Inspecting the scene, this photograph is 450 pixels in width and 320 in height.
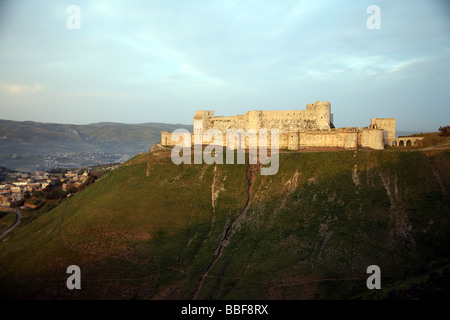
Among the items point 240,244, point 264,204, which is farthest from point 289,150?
point 240,244

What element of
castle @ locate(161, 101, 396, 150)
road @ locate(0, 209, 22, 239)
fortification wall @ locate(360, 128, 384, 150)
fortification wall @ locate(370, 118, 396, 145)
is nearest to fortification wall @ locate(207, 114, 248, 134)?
castle @ locate(161, 101, 396, 150)

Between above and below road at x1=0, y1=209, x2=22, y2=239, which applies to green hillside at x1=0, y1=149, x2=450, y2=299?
above

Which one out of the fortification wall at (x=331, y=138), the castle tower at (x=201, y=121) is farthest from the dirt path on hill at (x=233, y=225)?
the castle tower at (x=201, y=121)

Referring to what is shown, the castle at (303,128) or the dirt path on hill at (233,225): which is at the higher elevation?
the castle at (303,128)

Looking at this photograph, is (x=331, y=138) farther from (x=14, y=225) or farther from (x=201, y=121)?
(x=14, y=225)

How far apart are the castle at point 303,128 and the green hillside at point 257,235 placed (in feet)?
28.4

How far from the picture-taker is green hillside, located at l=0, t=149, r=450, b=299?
36.8m

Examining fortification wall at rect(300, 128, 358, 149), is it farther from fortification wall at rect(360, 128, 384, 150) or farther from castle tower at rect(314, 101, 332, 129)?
castle tower at rect(314, 101, 332, 129)

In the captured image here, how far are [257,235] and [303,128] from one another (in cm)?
3895

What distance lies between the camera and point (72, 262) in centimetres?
4397

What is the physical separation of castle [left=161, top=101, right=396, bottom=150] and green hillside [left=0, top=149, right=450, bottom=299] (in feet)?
28.4

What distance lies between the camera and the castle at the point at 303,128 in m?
65.3

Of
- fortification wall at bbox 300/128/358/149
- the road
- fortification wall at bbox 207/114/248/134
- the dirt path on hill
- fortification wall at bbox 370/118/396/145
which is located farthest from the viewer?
fortification wall at bbox 207/114/248/134

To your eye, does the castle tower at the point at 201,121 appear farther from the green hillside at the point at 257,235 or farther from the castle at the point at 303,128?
the green hillside at the point at 257,235
